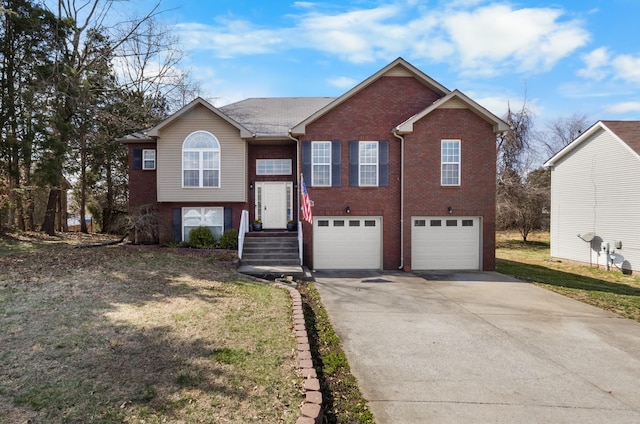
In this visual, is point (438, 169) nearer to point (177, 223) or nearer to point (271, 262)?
point (271, 262)

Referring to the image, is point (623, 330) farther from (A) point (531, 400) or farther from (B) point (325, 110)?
→ (B) point (325, 110)

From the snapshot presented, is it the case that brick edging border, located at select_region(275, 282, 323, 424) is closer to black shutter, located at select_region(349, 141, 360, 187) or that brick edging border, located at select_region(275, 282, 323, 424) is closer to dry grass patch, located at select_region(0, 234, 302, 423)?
dry grass patch, located at select_region(0, 234, 302, 423)

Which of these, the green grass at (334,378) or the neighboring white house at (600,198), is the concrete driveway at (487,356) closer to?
the green grass at (334,378)

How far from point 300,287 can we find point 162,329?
5016 mm

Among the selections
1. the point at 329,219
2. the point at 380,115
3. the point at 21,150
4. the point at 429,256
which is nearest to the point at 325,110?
the point at 380,115

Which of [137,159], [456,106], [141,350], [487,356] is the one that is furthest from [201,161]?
[487,356]

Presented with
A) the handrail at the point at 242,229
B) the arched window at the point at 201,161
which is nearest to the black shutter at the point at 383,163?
the handrail at the point at 242,229

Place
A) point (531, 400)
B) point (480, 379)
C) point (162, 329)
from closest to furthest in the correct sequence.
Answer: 1. point (531, 400)
2. point (480, 379)
3. point (162, 329)

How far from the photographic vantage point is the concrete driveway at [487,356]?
158 inches

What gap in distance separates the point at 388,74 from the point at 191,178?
8.94 m

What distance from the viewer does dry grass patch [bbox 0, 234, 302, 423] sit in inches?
139

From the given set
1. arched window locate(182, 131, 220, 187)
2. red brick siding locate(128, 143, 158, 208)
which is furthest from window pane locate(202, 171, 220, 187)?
red brick siding locate(128, 143, 158, 208)

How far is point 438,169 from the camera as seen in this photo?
13.6 meters

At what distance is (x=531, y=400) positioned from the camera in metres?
4.20
